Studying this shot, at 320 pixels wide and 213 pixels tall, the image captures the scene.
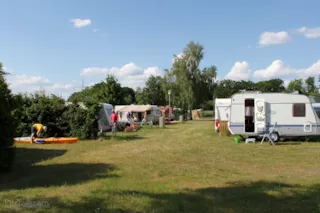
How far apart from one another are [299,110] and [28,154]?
1295 cm

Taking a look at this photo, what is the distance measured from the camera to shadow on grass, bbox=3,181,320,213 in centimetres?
514

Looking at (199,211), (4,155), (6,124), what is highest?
(6,124)

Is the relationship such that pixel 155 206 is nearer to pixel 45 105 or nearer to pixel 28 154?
pixel 28 154

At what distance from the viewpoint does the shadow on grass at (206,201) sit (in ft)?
16.9

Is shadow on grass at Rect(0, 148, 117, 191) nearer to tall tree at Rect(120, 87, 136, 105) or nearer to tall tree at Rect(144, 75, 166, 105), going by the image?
tall tree at Rect(120, 87, 136, 105)

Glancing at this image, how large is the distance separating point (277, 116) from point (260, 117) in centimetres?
92

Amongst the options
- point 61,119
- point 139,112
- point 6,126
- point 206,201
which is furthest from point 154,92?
point 206,201

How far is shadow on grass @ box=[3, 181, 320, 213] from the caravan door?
9362mm

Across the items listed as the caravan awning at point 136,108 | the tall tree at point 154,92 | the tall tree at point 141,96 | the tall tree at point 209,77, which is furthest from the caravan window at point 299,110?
the tall tree at point 154,92

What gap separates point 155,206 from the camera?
5.31 meters

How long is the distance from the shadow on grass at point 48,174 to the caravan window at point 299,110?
1078 cm

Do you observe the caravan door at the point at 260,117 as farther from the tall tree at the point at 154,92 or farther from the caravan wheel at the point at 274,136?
the tall tree at the point at 154,92

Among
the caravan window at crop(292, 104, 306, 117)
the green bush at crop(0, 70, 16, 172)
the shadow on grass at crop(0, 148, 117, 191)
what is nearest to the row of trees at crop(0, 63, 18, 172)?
the green bush at crop(0, 70, 16, 172)

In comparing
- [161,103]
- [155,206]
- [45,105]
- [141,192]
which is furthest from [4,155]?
[161,103]
